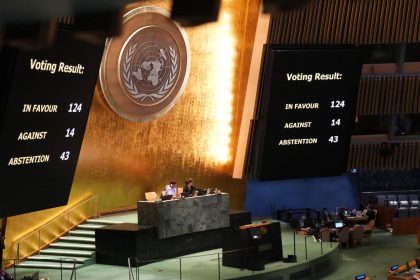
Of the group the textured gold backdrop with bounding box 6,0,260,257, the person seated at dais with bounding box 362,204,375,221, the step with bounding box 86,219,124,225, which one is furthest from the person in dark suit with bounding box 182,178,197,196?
the person seated at dais with bounding box 362,204,375,221

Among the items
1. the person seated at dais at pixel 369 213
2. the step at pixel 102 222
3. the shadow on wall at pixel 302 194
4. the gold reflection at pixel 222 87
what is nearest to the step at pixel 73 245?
the step at pixel 102 222

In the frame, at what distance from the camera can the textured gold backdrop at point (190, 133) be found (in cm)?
1681

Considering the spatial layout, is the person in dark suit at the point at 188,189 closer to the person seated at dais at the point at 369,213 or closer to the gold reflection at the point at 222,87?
the gold reflection at the point at 222,87

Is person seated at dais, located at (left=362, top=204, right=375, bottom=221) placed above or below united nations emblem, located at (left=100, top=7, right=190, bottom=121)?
below

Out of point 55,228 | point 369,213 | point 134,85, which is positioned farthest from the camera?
point 369,213

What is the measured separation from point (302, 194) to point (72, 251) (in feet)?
30.7

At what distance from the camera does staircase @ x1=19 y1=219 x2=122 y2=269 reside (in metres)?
14.6

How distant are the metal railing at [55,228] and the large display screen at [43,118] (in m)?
4.76

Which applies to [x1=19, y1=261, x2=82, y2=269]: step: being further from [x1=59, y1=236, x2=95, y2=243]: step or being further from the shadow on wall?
the shadow on wall

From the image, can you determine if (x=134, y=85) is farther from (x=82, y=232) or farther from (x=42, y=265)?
(x=42, y=265)

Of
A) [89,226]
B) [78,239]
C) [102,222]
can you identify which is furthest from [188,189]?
[78,239]

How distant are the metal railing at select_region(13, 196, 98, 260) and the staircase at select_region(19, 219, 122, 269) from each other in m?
0.13

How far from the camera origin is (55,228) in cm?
1596

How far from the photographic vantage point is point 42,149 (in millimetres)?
10219
